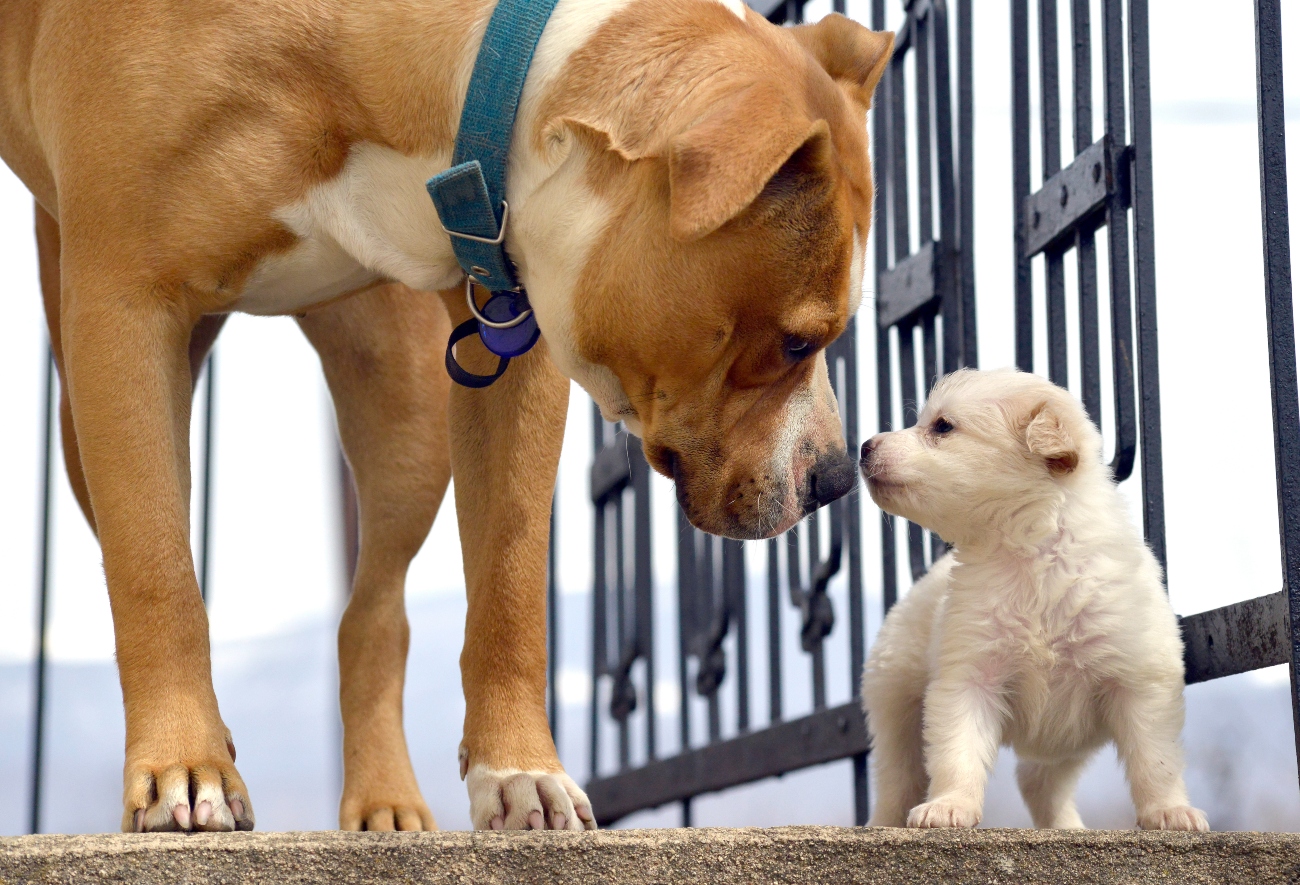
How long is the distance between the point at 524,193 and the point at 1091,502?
0.90 metres

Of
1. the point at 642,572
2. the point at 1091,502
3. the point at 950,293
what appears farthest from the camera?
the point at 642,572

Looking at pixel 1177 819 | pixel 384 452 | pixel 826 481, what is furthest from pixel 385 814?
pixel 1177 819

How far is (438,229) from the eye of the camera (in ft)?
6.82

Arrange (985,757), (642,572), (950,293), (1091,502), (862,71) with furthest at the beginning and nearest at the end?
(642,572)
(950,293)
(862,71)
(1091,502)
(985,757)

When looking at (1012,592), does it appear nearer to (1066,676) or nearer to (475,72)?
(1066,676)

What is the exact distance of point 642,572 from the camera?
4.06m

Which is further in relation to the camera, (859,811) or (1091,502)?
(859,811)

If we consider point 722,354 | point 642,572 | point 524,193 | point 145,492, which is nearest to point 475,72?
point 524,193

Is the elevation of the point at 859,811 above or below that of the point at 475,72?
below

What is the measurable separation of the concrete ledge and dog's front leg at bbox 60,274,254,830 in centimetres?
34

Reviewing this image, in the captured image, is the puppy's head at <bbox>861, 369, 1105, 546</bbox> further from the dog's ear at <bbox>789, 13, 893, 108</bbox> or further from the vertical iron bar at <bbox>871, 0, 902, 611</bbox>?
the vertical iron bar at <bbox>871, 0, 902, 611</bbox>

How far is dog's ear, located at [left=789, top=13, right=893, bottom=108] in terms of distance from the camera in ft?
7.20

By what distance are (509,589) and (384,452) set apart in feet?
1.97

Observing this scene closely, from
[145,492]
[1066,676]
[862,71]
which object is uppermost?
[862,71]
